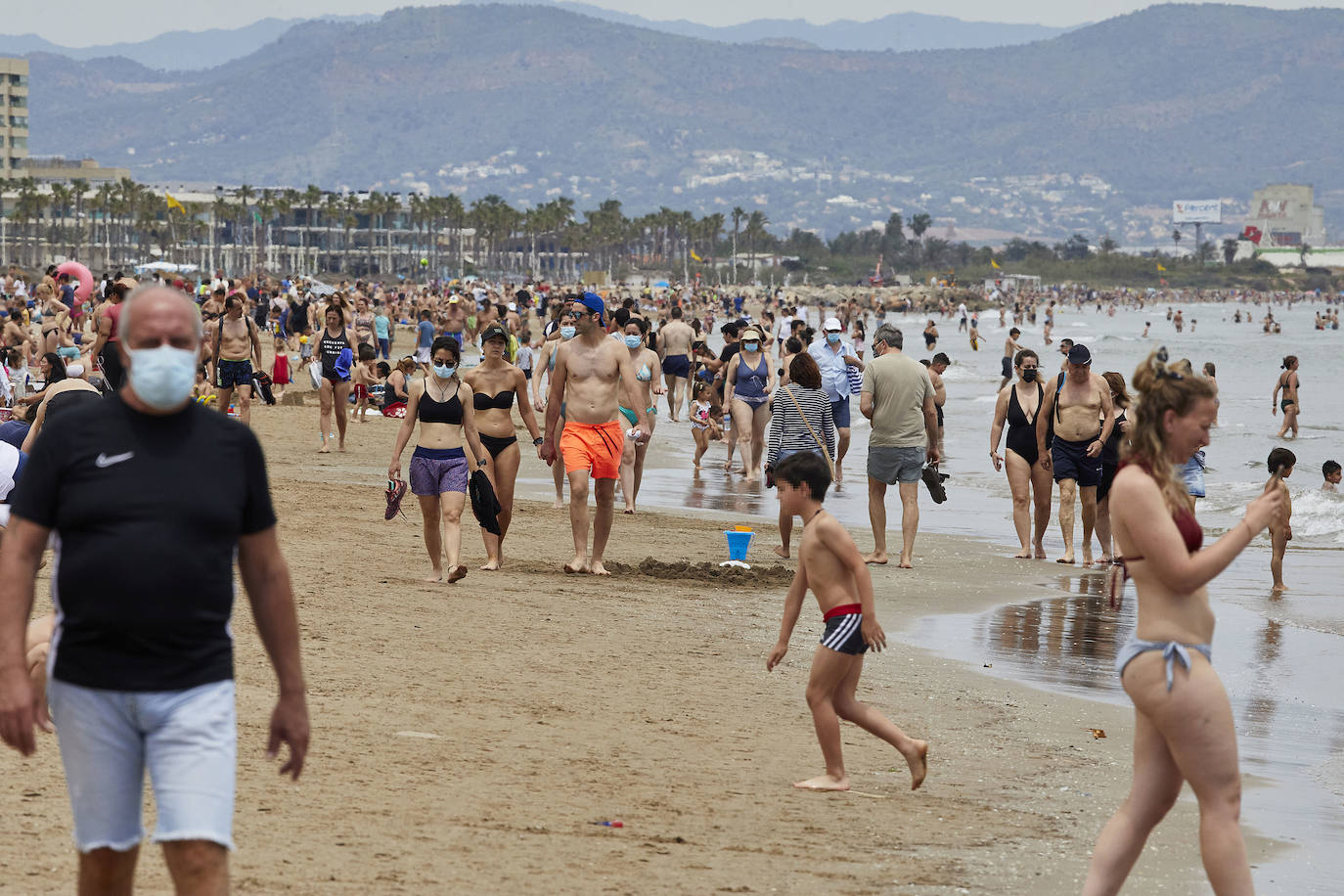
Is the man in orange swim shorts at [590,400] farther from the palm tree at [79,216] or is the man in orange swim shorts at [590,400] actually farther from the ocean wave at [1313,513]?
the palm tree at [79,216]

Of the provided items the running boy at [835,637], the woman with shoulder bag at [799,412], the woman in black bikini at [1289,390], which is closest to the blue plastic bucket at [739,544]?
the woman with shoulder bag at [799,412]

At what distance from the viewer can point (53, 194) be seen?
120562mm

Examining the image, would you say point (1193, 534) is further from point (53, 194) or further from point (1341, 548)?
point (53, 194)

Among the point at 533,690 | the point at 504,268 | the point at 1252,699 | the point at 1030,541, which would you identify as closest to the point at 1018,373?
the point at 1030,541

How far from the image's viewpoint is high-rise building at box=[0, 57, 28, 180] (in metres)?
141

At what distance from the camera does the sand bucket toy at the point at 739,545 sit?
11.3 metres

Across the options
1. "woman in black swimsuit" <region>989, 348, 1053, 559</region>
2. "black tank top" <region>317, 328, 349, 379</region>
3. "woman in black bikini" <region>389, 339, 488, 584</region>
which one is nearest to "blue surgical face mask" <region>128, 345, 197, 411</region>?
"woman in black bikini" <region>389, 339, 488, 584</region>

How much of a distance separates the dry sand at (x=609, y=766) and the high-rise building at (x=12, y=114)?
145 m

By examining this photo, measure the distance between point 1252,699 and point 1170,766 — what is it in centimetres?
441

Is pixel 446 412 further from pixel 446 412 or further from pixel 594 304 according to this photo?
pixel 594 304

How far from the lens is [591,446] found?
1015 cm

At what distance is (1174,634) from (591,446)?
6383 millimetres

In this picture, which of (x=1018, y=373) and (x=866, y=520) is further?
(x=866, y=520)

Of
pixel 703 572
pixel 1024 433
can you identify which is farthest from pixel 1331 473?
pixel 703 572
